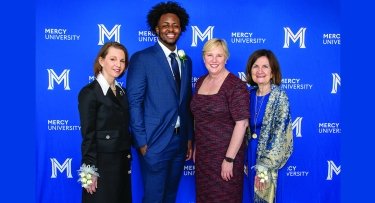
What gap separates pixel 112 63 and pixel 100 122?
0.46 m

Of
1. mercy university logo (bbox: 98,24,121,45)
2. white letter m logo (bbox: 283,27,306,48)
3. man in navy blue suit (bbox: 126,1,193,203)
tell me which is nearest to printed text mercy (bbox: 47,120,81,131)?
mercy university logo (bbox: 98,24,121,45)

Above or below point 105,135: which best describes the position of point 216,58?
above

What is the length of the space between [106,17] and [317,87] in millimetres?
2297

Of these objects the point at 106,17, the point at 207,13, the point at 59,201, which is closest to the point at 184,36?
the point at 207,13

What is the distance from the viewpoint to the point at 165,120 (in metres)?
3.13

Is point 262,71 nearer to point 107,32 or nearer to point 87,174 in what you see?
point 87,174

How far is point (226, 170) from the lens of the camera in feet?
9.66

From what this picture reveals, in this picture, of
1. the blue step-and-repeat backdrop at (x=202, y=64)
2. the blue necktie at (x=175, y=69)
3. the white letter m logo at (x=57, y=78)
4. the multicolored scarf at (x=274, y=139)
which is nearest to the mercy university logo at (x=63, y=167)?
the blue step-and-repeat backdrop at (x=202, y=64)

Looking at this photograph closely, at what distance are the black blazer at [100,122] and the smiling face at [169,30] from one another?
62 cm

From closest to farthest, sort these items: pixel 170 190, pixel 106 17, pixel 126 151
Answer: pixel 126 151 → pixel 170 190 → pixel 106 17

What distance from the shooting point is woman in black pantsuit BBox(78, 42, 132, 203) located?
9.14ft

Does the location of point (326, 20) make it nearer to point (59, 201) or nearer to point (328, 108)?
point (328, 108)

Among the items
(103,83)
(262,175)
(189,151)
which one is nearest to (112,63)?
(103,83)

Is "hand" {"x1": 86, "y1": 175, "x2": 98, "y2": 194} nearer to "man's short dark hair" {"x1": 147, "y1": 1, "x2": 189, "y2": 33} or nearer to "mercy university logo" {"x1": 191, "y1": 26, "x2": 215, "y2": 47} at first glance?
"man's short dark hair" {"x1": 147, "y1": 1, "x2": 189, "y2": 33}
